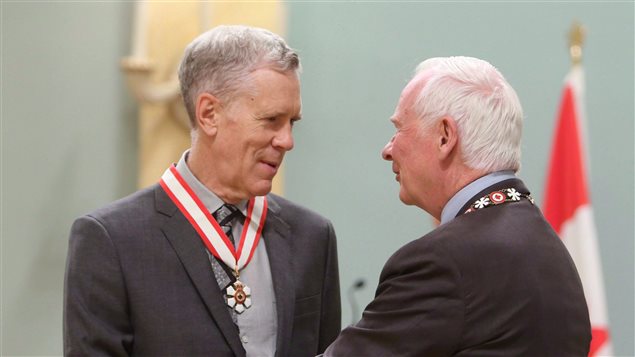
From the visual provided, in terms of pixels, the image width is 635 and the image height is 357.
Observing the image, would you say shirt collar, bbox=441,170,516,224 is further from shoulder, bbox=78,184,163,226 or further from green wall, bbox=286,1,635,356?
green wall, bbox=286,1,635,356

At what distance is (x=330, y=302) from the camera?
257cm

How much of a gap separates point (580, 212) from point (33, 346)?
207 cm

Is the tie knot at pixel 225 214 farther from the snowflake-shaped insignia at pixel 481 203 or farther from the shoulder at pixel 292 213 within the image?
the snowflake-shaped insignia at pixel 481 203

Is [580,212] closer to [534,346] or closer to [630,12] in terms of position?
[630,12]

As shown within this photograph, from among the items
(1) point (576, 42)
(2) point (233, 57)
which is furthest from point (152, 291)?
(1) point (576, 42)

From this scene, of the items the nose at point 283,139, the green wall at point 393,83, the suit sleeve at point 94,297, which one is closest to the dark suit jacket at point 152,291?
the suit sleeve at point 94,297

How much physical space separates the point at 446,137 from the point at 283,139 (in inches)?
17.3

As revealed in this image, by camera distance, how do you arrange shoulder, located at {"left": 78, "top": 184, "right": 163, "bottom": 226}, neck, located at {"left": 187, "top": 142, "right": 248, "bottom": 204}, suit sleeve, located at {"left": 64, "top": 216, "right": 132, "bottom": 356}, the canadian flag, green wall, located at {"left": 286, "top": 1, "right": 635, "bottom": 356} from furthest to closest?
green wall, located at {"left": 286, "top": 1, "right": 635, "bottom": 356}, the canadian flag, neck, located at {"left": 187, "top": 142, "right": 248, "bottom": 204}, shoulder, located at {"left": 78, "top": 184, "right": 163, "bottom": 226}, suit sleeve, located at {"left": 64, "top": 216, "right": 132, "bottom": 356}

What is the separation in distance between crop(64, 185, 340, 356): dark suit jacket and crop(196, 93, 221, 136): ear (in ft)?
0.61

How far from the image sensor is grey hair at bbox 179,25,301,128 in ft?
7.72

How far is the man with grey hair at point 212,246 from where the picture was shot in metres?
2.25

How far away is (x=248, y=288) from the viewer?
92.8 inches

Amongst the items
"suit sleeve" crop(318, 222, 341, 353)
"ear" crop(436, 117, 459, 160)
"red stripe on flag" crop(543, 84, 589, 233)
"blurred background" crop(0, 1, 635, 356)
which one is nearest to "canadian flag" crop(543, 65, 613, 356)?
"red stripe on flag" crop(543, 84, 589, 233)

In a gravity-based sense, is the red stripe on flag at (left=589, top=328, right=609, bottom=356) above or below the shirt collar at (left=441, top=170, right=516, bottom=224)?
below
